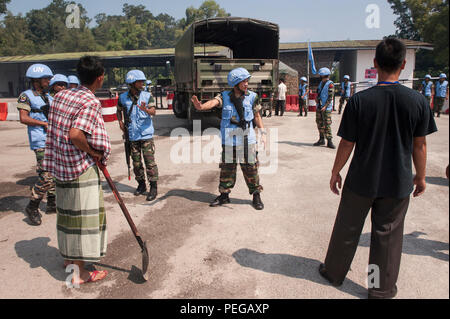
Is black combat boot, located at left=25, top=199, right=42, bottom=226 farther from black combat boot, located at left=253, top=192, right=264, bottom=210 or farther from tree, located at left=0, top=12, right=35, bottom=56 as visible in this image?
tree, located at left=0, top=12, right=35, bottom=56

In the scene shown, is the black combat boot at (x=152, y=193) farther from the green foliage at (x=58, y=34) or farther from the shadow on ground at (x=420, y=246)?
the green foliage at (x=58, y=34)

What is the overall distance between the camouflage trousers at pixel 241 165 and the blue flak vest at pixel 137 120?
128cm

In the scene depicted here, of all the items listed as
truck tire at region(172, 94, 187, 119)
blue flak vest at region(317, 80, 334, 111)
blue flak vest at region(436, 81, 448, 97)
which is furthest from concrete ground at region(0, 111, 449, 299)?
blue flak vest at region(436, 81, 448, 97)

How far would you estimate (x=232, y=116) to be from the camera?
454 cm

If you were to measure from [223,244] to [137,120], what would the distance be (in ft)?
7.78

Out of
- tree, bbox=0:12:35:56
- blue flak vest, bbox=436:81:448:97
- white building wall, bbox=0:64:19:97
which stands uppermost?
tree, bbox=0:12:35:56

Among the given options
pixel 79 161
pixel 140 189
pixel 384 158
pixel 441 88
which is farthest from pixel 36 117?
pixel 441 88

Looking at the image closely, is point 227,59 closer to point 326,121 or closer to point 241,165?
point 326,121

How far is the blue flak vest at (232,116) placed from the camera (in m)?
4.55

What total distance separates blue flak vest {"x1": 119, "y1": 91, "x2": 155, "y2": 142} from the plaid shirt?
2.24 metres

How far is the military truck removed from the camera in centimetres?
1012

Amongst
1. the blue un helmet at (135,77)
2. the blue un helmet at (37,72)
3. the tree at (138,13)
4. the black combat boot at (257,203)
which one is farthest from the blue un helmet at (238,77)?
the tree at (138,13)

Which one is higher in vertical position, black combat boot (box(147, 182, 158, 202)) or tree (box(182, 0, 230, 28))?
tree (box(182, 0, 230, 28))
